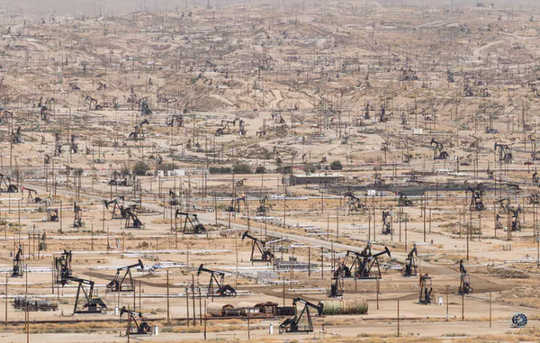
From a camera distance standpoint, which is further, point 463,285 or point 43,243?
point 43,243

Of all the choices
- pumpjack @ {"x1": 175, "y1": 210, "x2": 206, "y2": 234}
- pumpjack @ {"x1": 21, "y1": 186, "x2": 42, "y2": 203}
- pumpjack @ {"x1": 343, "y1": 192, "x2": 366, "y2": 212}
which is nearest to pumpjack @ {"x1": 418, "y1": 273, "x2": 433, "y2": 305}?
pumpjack @ {"x1": 175, "y1": 210, "x2": 206, "y2": 234}

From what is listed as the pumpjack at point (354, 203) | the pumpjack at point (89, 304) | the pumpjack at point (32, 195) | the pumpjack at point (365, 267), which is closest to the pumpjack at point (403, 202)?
the pumpjack at point (354, 203)

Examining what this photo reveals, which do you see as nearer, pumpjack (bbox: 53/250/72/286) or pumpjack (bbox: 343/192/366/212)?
pumpjack (bbox: 53/250/72/286)

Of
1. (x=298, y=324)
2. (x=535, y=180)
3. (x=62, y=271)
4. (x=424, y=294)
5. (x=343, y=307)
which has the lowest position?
(x=424, y=294)

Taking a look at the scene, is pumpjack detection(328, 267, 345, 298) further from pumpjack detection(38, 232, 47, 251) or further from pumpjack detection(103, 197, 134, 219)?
pumpjack detection(103, 197, 134, 219)

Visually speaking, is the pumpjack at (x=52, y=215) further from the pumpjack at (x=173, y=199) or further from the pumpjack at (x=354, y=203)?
the pumpjack at (x=354, y=203)

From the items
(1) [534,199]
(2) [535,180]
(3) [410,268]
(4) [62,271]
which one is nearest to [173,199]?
(1) [534,199]

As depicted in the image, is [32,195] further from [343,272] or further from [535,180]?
[343,272]

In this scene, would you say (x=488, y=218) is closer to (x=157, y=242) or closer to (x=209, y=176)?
(x=157, y=242)
